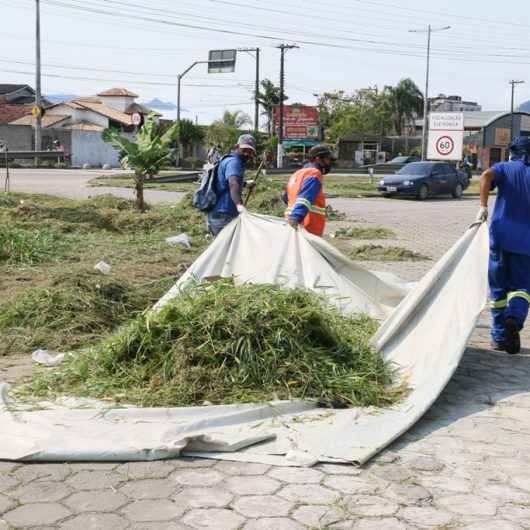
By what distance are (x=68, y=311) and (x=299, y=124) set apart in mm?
70458

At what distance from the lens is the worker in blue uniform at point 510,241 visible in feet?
22.0

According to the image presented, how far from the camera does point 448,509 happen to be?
3898 mm

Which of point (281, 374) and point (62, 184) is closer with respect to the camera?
point (281, 374)

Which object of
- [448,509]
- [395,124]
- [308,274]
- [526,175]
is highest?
[395,124]

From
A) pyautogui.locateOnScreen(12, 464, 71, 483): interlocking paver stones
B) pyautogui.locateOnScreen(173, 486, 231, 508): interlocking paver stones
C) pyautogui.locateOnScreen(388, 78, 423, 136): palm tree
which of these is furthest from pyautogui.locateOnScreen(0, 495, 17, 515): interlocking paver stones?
pyautogui.locateOnScreen(388, 78, 423, 136): palm tree

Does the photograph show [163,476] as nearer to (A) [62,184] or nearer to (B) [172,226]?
(B) [172,226]

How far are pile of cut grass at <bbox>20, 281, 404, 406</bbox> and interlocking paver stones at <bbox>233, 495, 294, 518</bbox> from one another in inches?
45.5

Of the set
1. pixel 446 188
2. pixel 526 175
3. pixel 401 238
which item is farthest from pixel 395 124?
pixel 526 175

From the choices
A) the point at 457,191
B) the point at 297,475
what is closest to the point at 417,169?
the point at 457,191

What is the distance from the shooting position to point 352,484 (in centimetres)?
412

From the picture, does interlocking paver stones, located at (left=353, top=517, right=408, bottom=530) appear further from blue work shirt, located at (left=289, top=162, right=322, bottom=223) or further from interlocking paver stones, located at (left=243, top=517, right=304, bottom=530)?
blue work shirt, located at (left=289, top=162, right=322, bottom=223)

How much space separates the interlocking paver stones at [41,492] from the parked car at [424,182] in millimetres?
28318

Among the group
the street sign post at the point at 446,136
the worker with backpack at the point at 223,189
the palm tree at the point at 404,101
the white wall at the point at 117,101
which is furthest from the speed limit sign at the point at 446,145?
the palm tree at the point at 404,101

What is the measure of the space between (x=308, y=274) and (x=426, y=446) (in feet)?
8.30
